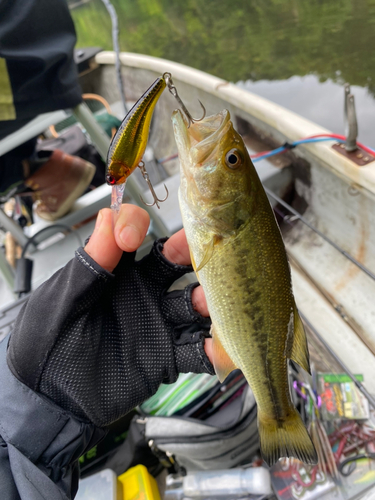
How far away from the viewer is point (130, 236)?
1144 millimetres

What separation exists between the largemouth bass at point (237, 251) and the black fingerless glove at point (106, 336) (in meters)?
0.29

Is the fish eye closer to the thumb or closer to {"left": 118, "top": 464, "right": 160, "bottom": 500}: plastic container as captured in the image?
the thumb

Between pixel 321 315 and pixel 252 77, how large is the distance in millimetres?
6543

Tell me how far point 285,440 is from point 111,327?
82cm

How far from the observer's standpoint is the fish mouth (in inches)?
44.8

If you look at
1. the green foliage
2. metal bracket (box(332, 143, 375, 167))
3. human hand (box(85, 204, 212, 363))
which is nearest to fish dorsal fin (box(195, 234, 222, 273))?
human hand (box(85, 204, 212, 363))

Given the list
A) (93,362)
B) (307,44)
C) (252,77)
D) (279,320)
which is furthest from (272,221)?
(307,44)

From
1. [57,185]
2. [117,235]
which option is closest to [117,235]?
[117,235]

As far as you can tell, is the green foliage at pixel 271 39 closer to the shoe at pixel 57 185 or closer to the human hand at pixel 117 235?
the shoe at pixel 57 185

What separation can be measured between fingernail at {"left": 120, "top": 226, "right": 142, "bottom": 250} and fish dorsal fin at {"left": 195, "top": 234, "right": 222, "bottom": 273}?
231 millimetres

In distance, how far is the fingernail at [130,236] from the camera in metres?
1.14

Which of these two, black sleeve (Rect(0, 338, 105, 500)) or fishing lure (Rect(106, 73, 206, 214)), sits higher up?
fishing lure (Rect(106, 73, 206, 214))

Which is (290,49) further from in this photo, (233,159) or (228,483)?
(228,483)

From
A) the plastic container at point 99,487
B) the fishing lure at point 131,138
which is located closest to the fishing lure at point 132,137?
the fishing lure at point 131,138
